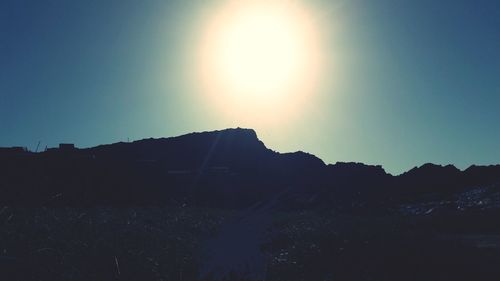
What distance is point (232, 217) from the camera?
4044 cm

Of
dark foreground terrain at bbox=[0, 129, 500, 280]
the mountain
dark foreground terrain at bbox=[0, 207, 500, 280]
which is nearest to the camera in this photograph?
dark foreground terrain at bbox=[0, 207, 500, 280]

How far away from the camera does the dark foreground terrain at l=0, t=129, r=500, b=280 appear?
11.0 m

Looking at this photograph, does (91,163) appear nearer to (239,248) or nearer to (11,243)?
(239,248)

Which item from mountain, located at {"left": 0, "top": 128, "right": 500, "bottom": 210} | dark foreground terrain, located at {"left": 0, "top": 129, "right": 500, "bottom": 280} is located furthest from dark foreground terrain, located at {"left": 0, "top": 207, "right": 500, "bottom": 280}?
mountain, located at {"left": 0, "top": 128, "right": 500, "bottom": 210}

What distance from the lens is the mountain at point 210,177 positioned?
140 feet

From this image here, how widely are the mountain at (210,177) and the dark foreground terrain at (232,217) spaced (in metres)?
0.22

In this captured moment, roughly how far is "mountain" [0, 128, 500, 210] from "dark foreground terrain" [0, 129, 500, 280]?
218 mm

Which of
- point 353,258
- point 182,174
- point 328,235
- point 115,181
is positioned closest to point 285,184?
point 182,174

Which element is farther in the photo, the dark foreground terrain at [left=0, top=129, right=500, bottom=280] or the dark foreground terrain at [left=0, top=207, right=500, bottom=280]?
the dark foreground terrain at [left=0, top=129, right=500, bottom=280]

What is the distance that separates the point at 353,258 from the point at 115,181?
124 ft

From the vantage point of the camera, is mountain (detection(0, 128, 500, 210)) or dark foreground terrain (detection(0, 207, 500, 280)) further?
mountain (detection(0, 128, 500, 210))

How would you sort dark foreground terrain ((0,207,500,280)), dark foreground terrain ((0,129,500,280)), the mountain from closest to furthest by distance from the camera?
dark foreground terrain ((0,207,500,280))
dark foreground terrain ((0,129,500,280))
the mountain

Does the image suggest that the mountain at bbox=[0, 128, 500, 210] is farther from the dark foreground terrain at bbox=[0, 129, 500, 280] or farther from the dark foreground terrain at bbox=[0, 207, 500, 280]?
the dark foreground terrain at bbox=[0, 207, 500, 280]

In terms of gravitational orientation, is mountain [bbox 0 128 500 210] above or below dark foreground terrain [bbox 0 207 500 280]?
above
